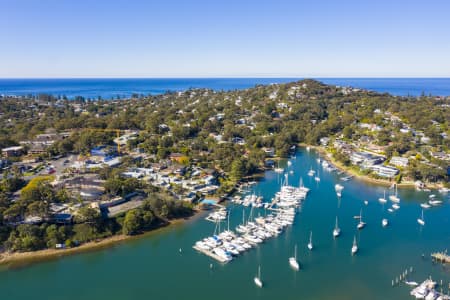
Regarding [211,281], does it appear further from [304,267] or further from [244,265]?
[304,267]

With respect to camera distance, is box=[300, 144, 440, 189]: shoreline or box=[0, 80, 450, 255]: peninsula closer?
box=[0, 80, 450, 255]: peninsula

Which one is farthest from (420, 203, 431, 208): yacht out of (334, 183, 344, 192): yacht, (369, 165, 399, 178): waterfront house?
(334, 183, 344, 192): yacht

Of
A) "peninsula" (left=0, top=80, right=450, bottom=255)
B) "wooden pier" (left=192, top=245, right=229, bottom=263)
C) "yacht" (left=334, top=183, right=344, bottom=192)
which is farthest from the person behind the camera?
"yacht" (left=334, top=183, right=344, bottom=192)

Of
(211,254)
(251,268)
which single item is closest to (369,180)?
(251,268)

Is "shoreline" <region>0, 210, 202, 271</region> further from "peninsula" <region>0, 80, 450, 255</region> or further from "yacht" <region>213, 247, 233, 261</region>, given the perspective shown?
"yacht" <region>213, 247, 233, 261</region>

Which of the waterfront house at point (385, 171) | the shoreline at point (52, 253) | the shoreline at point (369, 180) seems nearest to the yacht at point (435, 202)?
the shoreline at point (369, 180)

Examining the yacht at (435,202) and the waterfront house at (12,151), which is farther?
the waterfront house at (12,151)

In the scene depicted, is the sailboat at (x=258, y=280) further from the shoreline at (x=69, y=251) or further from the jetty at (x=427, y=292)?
the shoreline at (x=69, y=251)

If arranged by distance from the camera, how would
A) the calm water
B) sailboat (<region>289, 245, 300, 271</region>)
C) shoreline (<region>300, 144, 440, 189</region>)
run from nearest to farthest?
the calm water
sailboat (<region>289, 245, 300, 271</region>)
shoreline (<region>300, 144, 440, 189</region>)
